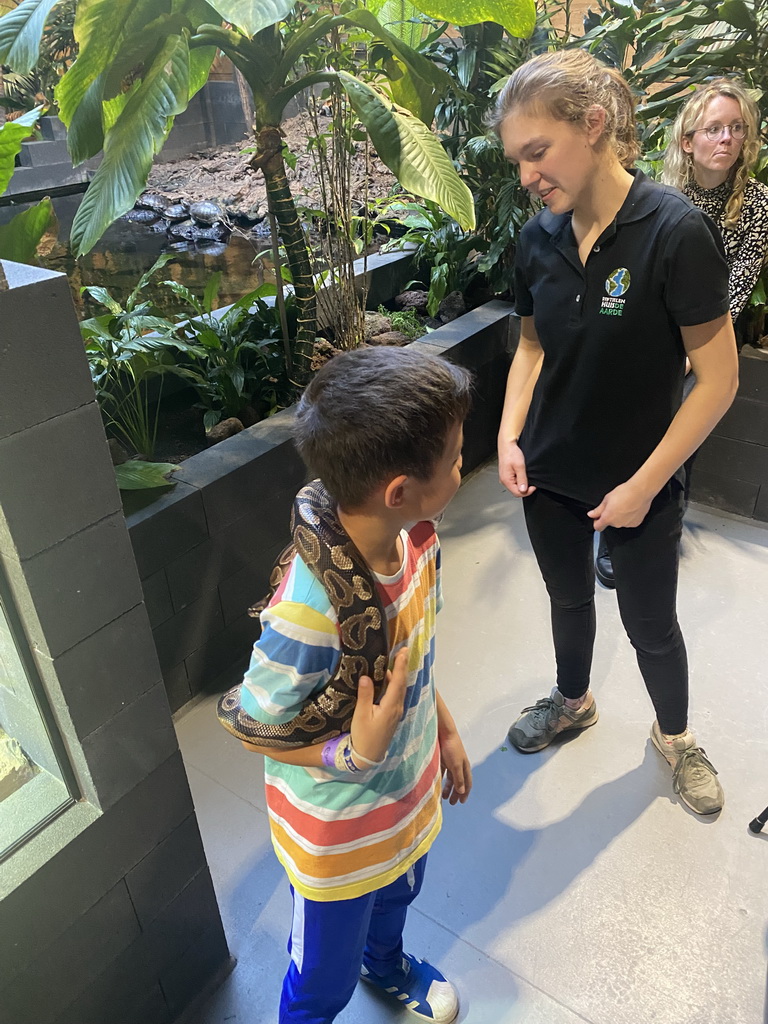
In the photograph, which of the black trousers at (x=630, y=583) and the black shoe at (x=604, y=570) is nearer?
the black trousers at (x=630, y=583)

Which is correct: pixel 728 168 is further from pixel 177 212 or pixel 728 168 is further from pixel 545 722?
pixel 177 212

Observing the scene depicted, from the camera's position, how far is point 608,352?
148 centimetres

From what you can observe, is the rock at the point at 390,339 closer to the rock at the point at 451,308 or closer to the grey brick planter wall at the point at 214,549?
the rock at the point at 451,308

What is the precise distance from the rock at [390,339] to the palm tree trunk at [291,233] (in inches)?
14.7

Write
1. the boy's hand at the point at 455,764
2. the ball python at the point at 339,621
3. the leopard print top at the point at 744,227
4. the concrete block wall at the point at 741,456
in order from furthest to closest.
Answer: the concrete block wall at the point at 741,456
the leopard print top at the point at 744,227
the boy's hand at the point at 455,764
the ball python at the point at 339,621

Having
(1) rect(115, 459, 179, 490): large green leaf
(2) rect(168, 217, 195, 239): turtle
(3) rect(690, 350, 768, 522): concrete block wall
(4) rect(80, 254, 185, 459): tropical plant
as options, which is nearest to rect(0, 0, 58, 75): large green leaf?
(4) rect(80, 254, 185, 459): tropical plant

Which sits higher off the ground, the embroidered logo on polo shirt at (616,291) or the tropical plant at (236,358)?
the embroidered logo on polo shirt at (616,291)

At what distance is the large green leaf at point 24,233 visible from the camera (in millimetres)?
1729

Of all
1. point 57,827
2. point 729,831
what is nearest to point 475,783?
point 729,831

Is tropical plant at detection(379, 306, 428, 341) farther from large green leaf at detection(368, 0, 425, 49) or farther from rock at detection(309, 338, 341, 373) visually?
large green leaf at detection(368, 0, 425, 49)

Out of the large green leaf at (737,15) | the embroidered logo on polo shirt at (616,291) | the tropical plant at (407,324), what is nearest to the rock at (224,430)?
the tropical plant at (407,324)

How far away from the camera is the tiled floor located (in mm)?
1518

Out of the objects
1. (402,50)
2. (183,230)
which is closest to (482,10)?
(402,50)

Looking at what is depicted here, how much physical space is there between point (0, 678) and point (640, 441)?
133 centimetres
